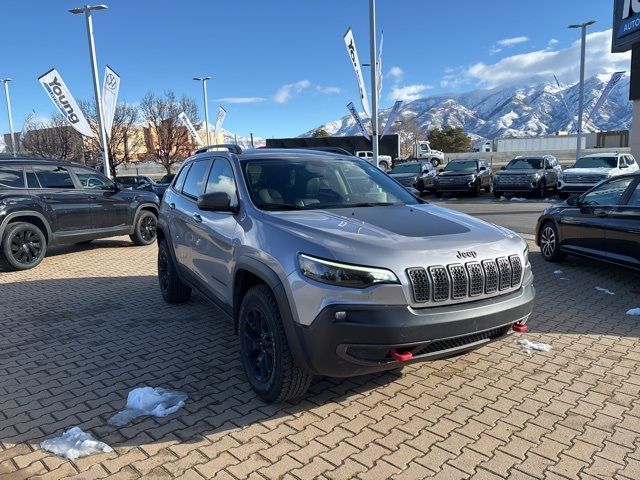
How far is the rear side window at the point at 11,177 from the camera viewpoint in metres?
8.70

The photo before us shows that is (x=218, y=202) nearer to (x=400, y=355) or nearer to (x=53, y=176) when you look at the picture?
(x=400, y=355)

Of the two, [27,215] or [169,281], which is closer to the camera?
[169,281]

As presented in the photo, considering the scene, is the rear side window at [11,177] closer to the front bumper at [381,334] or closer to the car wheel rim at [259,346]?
the car wheel rim at [259,346]

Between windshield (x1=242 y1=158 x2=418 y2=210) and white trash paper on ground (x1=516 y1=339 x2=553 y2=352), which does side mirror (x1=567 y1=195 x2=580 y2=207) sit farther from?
windshield (x1=242 y1=158 x2=418 y2=210)

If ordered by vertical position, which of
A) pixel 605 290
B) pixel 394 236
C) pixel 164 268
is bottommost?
pixel 605 290

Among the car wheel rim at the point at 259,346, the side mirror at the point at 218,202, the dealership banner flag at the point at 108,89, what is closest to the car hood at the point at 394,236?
the side mirror at the point at 218,202

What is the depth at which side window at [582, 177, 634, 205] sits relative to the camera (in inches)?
263

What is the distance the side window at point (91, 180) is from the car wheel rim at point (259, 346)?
25.0ft

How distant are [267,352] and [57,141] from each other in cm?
4417

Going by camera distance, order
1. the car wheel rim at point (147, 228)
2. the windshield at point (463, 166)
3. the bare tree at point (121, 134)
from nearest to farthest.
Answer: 1. the car wheel rim at point (147, 228)
2. the windshield at point (463, 166)
3. the bare tree at point (121, 134)

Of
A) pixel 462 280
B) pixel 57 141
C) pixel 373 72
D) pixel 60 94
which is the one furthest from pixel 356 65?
pixel 57 141

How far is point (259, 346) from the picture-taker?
3.59 m

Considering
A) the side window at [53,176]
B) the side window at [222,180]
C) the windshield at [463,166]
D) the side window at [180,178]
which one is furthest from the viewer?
the windshield at [463,166]

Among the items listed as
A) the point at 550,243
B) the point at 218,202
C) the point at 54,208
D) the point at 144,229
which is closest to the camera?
the point at 218,202
